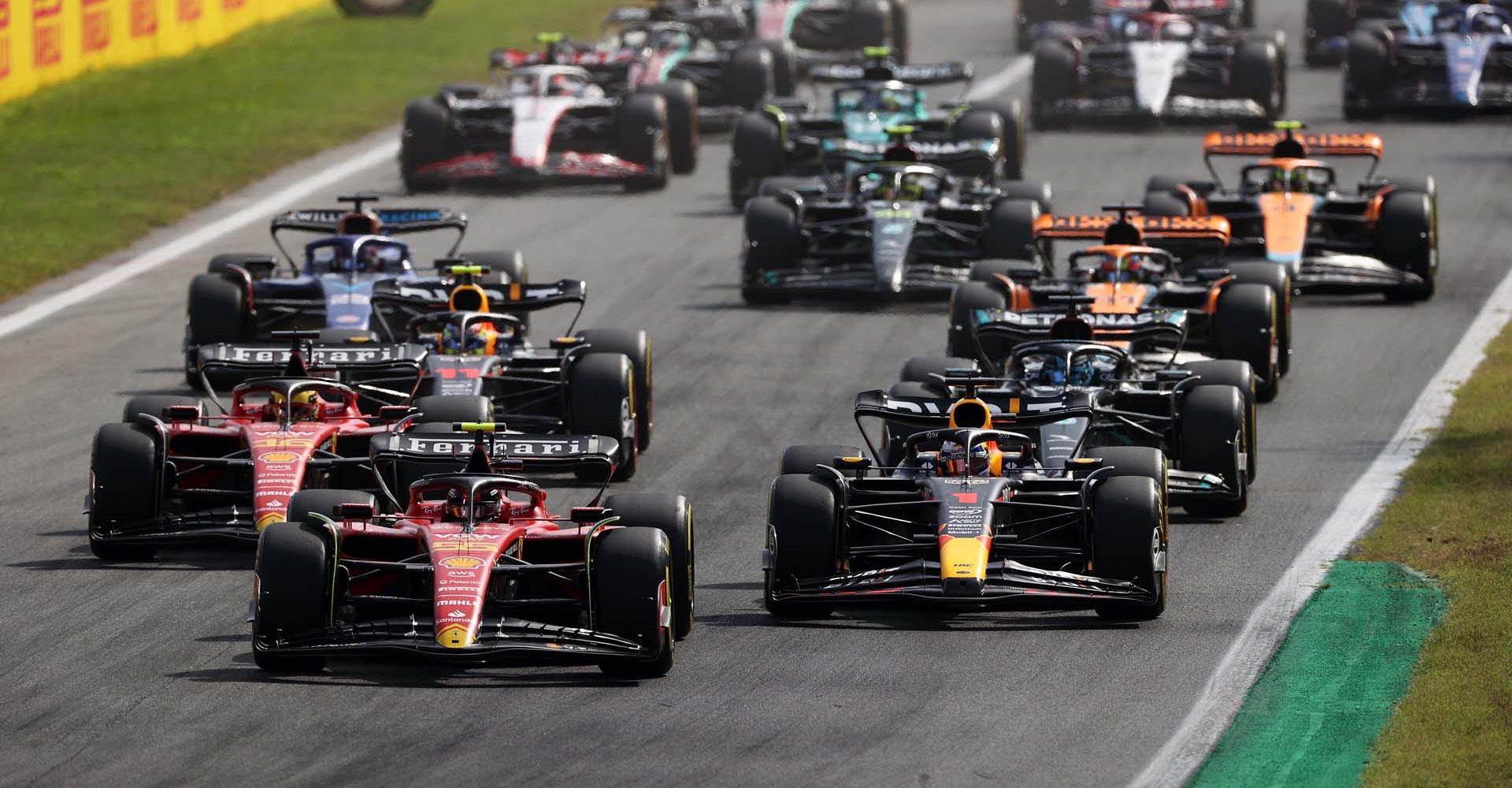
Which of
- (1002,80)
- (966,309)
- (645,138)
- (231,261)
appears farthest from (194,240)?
(1002,80)

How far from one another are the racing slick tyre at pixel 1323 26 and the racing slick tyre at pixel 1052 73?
8729 millimetres

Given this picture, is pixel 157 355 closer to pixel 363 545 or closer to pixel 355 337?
pixel 355 337

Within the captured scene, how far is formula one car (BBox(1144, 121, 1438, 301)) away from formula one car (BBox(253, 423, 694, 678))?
15889mm

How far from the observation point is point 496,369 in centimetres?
2533

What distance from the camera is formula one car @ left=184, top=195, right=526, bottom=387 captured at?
28.5 metres

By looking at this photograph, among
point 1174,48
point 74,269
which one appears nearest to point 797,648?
point 74,269

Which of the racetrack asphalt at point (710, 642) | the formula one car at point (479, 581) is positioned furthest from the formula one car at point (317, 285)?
the formula one car at point (479, 581)

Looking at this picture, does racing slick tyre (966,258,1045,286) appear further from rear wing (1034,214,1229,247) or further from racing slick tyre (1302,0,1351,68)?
racing slick tyre (1302,0,1351,68)

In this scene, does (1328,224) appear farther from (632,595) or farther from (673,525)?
(632,595)

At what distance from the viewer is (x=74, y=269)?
36.4 meters

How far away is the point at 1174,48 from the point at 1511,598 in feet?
86.8

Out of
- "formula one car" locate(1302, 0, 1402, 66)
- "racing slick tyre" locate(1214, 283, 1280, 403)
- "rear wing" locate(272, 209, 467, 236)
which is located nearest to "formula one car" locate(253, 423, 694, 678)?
"racing slick tyre" locate(1214, 283, 1280, 403)

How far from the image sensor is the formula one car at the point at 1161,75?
148ft

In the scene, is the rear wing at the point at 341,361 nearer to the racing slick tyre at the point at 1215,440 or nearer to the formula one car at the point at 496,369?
the formula one car at the point at 496,369
